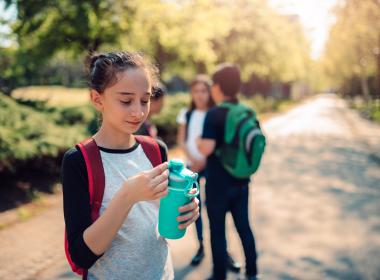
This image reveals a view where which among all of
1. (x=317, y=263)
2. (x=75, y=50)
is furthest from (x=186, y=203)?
(x=75, y=50)

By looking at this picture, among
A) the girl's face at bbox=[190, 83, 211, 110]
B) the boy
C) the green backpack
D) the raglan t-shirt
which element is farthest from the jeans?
the raglan t-shirt

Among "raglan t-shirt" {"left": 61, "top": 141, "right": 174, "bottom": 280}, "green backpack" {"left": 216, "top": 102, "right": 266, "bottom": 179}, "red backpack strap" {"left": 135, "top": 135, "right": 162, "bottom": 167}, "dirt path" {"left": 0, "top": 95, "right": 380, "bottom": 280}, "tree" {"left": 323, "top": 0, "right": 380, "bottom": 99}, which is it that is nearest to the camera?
"raglan t-shirt" {"left": 61, "top": 141, "right": 174, "bottom": 280}

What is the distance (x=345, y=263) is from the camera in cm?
416

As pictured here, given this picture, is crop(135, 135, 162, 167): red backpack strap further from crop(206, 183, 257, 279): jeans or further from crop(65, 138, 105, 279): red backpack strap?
crop(206, 183, 257, 279): jeans

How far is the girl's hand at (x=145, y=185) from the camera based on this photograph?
48.6 inches

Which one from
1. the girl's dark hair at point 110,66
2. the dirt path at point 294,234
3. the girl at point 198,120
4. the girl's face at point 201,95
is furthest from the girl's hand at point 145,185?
the girl's face at point 201,95

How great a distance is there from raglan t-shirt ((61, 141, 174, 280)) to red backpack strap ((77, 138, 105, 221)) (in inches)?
0.7

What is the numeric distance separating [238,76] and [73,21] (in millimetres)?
7153

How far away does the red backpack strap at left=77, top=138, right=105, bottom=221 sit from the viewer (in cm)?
139

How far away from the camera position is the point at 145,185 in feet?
4.03

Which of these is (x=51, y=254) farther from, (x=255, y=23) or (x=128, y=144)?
(x=255, y=23)

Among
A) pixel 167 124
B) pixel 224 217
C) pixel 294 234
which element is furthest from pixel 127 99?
pixel 167 124

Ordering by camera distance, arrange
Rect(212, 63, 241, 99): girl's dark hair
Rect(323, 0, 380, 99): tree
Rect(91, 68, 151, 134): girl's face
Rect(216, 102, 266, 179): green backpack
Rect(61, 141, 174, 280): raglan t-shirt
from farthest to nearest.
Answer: Rect(323, 0, 380, 99): tree < Rect(212, 63, 241, 99): girl's dark hair < Rect(216, 102, 266, 179): green backpack < Rect(91, 68, 151, 134): girl's face < Rect(61, 141, 174, 280): raglan t-shirt

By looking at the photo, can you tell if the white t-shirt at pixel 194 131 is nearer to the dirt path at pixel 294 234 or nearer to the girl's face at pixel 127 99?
the dirt path at pixel 294 234
